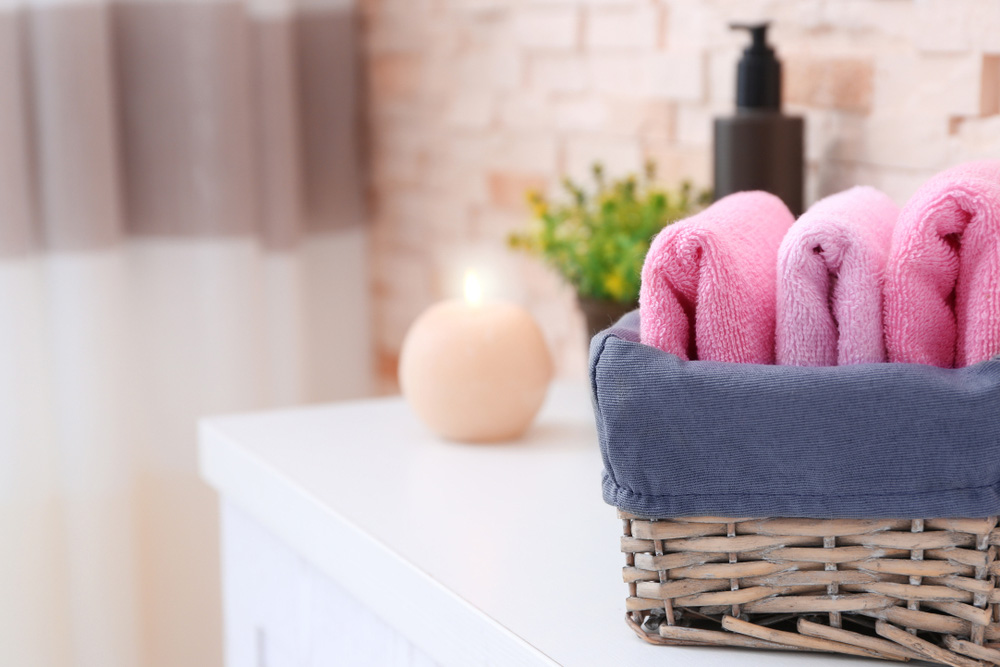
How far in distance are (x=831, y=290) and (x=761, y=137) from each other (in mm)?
334

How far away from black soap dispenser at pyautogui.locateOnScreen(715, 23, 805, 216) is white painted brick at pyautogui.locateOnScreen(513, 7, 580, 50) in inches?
14.3

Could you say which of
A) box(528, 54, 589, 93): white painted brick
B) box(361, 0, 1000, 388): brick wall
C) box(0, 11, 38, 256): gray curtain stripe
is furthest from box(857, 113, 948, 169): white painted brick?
box(0, 11, 38, 256): gray curtain stripe

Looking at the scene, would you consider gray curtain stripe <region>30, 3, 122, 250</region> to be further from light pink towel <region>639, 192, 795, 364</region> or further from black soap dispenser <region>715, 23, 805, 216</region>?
light pink towel <region>639, 192, 795, 364</region>

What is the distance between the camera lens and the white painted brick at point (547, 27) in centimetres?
114

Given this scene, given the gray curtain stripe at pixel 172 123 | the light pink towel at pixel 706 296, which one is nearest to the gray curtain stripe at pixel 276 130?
the gray curtain stripe at pixel 172 123

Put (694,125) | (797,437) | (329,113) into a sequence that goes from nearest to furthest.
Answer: (797,437) → (694,125) → (329,113)

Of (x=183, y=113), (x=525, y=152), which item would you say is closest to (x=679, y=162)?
(x=525, y=152)

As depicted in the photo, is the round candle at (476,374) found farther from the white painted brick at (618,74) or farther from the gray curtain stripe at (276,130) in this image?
the gray curtain stripe at (276,130)

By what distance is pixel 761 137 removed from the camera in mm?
799

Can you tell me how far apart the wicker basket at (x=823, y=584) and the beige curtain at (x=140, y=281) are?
2.96ft

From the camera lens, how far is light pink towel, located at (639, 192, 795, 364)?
1.61 feet

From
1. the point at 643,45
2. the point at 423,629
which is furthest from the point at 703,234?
the point at 643,45

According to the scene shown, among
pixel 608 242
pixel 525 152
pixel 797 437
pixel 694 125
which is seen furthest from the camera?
pixel 525 152

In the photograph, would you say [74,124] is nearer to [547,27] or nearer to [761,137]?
[547,27]
